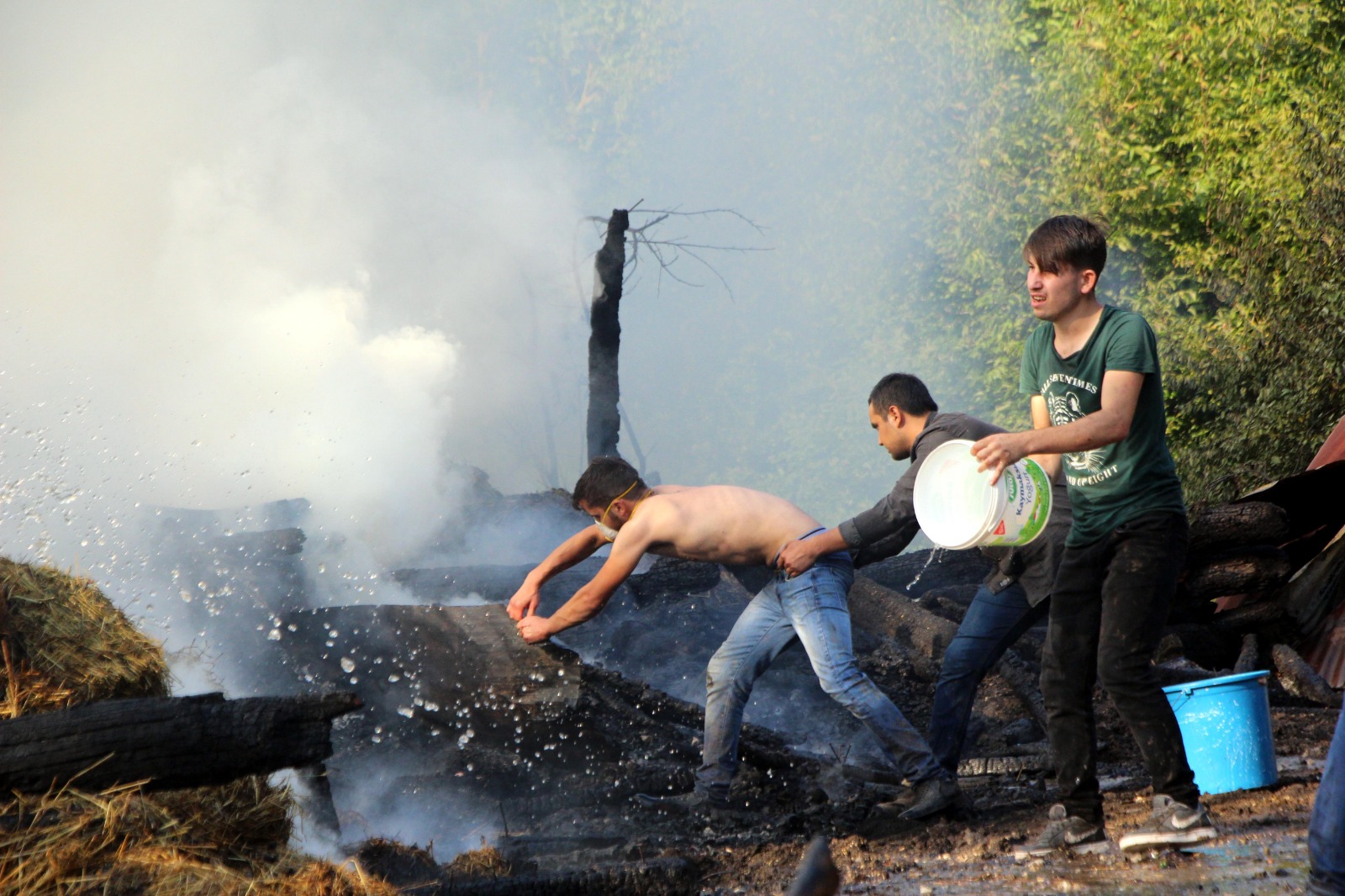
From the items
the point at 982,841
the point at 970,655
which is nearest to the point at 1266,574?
the point at 970,655

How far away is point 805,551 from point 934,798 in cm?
122

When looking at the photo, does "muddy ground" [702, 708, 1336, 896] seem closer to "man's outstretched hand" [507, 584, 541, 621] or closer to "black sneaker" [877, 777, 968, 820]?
"black sneaker" [877, 777, 968, 820]

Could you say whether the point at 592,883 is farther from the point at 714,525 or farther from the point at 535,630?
the point at 714,525

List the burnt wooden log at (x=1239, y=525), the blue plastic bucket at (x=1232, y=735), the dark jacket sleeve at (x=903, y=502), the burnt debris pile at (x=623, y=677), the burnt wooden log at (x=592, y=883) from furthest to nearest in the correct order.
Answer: the burnt wooden log at (x=1239, y=525) → the burnt debris pile at (x=623, y=677) → the dark jacket sleeve at (x=903, y=502) → the blue plastic bucket at (x=1232, y=735) → the burnt wooden log at (x=592, y=883)

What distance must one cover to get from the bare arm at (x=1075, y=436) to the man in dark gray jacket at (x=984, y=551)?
168cm

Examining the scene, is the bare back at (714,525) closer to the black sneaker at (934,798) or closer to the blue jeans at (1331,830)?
the black sneaker at (934,798)

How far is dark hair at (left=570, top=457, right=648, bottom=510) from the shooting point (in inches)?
207

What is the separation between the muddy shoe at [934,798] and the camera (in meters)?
4.73

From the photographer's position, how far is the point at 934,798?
473 centimetres

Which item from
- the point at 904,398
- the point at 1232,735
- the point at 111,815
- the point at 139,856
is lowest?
the point at 1232,735

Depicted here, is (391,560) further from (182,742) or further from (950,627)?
(182,742)

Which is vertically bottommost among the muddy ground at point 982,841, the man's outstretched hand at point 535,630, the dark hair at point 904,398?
the muddy ground at point 982,841

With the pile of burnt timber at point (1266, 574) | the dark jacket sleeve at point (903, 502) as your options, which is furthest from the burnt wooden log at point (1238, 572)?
the dark jacket sleeve at point (903, 502)

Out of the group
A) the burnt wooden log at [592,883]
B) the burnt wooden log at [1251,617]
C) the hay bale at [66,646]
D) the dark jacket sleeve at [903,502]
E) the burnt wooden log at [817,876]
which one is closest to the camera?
the burnt wooden log at [817,876]
